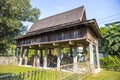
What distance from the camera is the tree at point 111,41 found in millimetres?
22302

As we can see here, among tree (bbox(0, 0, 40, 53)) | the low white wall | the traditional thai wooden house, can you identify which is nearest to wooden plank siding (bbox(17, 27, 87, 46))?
the traditional thai wooden house

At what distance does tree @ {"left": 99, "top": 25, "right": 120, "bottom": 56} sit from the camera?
2230 centimetres

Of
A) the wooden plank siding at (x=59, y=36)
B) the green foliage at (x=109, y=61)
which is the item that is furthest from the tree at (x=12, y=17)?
the green foliage at (x=109, y=61)

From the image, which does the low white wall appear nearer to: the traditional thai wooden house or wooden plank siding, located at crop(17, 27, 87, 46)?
the traditional thai wooden house

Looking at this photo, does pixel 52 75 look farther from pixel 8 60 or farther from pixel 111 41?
pixel 8 60

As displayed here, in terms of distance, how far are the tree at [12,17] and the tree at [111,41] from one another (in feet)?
A: 51.9

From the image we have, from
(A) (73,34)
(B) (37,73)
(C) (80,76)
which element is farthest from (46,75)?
(A) (73,34)

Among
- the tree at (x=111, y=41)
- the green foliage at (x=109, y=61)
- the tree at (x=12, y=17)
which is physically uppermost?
the tree at (x=12, y=17)

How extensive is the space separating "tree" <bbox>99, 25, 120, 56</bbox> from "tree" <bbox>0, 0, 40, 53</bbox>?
1581 cm

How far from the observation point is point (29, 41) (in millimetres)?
20656

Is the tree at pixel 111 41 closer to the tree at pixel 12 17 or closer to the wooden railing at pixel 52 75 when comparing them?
the wooden railing at pixel 52 75

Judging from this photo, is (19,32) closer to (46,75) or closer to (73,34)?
(73,34)

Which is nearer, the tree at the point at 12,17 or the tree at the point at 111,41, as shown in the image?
the tree at the point at 12,17

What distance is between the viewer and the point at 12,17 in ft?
77.7
